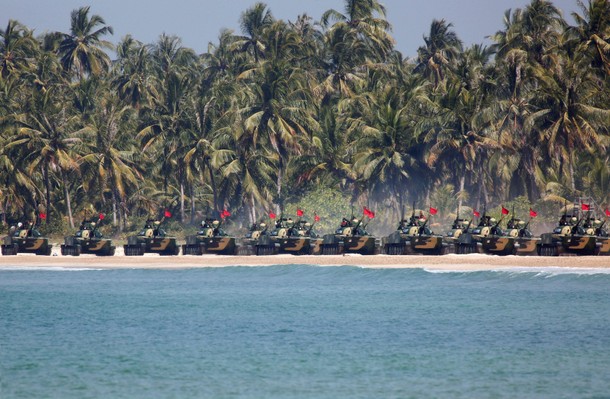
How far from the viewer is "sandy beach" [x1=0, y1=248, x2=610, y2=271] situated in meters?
62.1

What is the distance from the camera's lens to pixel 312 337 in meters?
37.7

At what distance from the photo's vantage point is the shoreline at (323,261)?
62062 mm

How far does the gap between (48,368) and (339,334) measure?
1033 cm

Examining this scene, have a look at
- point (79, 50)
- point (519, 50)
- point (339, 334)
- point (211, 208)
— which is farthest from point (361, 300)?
point (79, 50)

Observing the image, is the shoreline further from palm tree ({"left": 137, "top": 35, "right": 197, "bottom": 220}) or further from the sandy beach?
palm tree ({"left": 137, "top": 35, "right": 197, "bottom": 220})

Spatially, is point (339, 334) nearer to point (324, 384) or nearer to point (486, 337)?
point (486, 337)

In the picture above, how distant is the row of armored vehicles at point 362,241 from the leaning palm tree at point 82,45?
38.6 meters

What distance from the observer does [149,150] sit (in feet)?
294

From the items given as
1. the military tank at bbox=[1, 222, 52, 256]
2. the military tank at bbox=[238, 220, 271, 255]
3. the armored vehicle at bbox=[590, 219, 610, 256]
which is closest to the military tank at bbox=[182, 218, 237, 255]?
the military tank at bbox=[238, 220, 271, 255]

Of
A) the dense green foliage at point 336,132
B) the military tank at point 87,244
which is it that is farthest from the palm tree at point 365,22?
the military tank at point 87,244

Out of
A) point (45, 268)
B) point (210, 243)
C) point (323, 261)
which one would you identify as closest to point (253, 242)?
point (210, 243)

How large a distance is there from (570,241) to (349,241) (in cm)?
1308

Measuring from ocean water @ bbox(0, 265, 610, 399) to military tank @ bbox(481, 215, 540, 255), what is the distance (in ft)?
16.2

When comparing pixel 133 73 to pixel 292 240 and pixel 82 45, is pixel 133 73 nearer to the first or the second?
pixel 82 45
